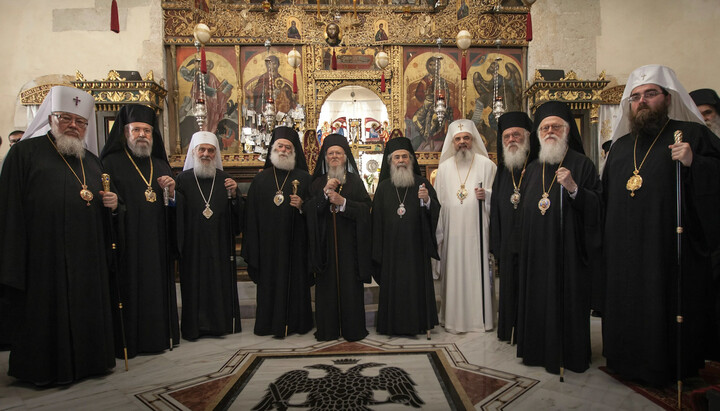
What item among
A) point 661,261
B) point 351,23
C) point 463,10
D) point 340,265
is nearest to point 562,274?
point 661,261

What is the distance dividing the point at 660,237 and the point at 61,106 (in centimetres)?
545

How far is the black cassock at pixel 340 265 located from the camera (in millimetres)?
4789

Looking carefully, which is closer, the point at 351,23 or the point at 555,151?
the point at 555,151

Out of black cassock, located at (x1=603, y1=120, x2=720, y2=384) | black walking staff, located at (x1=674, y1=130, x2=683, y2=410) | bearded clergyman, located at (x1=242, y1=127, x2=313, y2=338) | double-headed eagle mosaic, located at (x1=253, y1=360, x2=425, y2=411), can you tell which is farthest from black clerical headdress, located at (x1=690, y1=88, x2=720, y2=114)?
bearded clergyman, located at (x1=242, y1=127, x2=313, y2=338)

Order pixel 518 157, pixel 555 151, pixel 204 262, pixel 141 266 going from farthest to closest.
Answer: pixel 204 262
pixel 518 157
pixel 141 266
pixel 555 151

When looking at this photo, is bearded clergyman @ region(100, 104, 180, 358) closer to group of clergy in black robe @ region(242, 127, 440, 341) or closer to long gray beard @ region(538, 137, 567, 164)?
group of clergy in black robe @ region(242, 127, 440, 341)

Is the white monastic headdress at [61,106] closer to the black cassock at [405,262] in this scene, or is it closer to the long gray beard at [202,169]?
the long gray beard at [202,169]

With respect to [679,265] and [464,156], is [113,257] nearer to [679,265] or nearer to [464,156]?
[464,156]

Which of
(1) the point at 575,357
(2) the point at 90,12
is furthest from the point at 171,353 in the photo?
(2) the point at 90,12

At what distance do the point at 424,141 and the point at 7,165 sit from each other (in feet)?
26.7

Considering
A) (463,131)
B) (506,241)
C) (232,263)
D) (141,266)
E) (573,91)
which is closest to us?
(141,266)

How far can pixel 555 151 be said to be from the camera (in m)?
3.87

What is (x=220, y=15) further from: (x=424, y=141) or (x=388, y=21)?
(x=424, y=141)

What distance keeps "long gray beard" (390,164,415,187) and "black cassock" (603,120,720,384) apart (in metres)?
2.29
